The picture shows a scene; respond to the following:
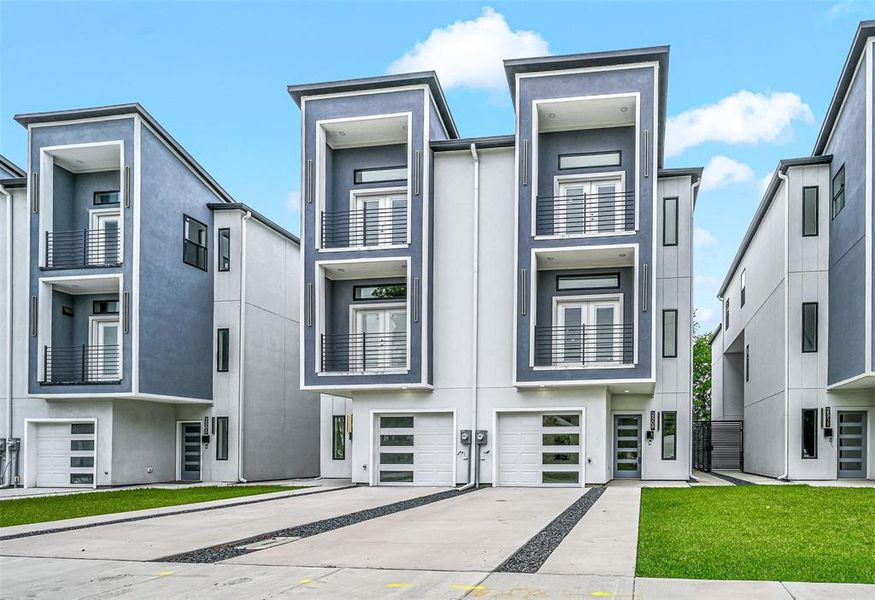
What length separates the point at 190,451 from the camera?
2389 cm

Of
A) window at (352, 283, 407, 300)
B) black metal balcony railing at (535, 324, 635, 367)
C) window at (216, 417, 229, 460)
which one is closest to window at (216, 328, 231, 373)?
window at (216, 417, 229, 460)

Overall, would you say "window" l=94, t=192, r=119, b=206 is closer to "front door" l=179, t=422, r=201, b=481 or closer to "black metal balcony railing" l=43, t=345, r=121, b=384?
"black metal balcony railing" l=43, t=345, r=121, b=384

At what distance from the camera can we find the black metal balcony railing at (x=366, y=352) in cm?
2055

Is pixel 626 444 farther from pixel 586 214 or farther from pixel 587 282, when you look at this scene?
pixel 586 214

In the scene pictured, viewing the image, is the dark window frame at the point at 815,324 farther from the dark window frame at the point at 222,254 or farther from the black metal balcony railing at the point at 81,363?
the black metal balcony railing at the point at 81,363

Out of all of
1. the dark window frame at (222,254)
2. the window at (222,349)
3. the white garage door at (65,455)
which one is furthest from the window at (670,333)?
the white garage door at (65,455)

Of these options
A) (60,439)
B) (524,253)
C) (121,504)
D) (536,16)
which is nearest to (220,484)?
(60,439)

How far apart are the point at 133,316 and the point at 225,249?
4361 millimetres

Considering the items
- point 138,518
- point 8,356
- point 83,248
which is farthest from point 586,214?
point 8,356

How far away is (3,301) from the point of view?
2228 centimetres

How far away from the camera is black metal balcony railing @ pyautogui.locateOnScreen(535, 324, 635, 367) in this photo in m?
19.3

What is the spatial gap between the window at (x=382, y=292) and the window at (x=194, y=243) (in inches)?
200

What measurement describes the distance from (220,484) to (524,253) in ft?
33.4

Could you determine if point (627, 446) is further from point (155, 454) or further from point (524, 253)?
point (155, 454)
